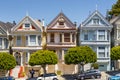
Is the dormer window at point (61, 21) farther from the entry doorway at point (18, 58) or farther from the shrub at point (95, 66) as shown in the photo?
the entry doorway at point (18, 58)

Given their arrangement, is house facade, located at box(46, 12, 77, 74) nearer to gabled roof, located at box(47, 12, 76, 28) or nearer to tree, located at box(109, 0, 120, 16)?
gabled roof, located at box(47, 12, 76, 28)

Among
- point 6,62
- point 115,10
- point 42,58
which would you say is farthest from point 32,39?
point 115,10

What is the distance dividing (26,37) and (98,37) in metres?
12.9

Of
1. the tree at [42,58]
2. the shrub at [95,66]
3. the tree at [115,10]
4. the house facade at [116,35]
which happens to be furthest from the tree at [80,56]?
the tree at [115,10]

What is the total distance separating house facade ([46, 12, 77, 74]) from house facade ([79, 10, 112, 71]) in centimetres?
179

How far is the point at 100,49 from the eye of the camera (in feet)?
210

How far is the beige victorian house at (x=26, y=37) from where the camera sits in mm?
64562

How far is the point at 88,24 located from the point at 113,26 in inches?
192

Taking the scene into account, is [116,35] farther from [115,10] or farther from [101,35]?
[115,10]

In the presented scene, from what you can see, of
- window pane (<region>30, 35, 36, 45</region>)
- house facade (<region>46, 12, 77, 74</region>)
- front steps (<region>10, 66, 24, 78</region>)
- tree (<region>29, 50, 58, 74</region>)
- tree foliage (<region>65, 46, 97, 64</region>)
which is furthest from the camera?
window pane (<region>30, 35, 36, 45</region>)

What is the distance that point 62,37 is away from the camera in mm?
64438

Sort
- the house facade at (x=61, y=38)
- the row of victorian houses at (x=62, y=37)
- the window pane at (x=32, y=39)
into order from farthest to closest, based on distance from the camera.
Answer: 1. the window pane at (x=32, y=39)
2. the house facade at (x=61, y=38)
3. the row of victorian houses at (x=62, y=37)

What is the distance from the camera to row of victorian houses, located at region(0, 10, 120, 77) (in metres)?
63.8

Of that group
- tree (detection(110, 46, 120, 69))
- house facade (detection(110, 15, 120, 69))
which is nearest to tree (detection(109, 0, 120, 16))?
house facade (detection(110, 15, 120, 69))
